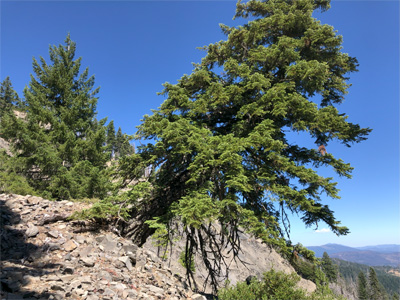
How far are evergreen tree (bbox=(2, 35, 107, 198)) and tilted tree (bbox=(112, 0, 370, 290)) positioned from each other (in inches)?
290

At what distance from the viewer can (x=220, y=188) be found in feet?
24.0

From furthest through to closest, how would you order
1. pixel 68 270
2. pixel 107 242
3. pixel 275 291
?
pixel 275 291 < pixel 107 242 < pixel 68 270

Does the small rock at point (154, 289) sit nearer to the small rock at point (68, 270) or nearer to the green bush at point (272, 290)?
the small rock at point (68, 270)

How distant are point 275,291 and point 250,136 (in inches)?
234

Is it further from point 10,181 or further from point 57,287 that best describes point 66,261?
point 10,181

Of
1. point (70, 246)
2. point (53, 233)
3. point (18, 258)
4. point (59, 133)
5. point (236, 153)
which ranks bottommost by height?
point (18, 258)

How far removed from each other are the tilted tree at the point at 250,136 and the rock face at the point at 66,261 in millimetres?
1324

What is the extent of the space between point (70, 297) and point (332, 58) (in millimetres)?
12468

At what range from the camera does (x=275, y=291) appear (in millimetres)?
7742

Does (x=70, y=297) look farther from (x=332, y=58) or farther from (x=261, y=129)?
(x=332, y=58)

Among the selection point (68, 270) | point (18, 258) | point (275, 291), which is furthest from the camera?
point (275, 291)

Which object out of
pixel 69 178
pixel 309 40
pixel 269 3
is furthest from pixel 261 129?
pixel 69 178

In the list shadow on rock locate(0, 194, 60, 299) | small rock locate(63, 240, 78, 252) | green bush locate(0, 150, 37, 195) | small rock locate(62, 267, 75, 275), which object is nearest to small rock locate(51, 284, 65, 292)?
shadow on rock locate(0, 194, 60, 299)

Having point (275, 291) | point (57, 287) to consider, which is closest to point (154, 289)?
point (57, 287)
